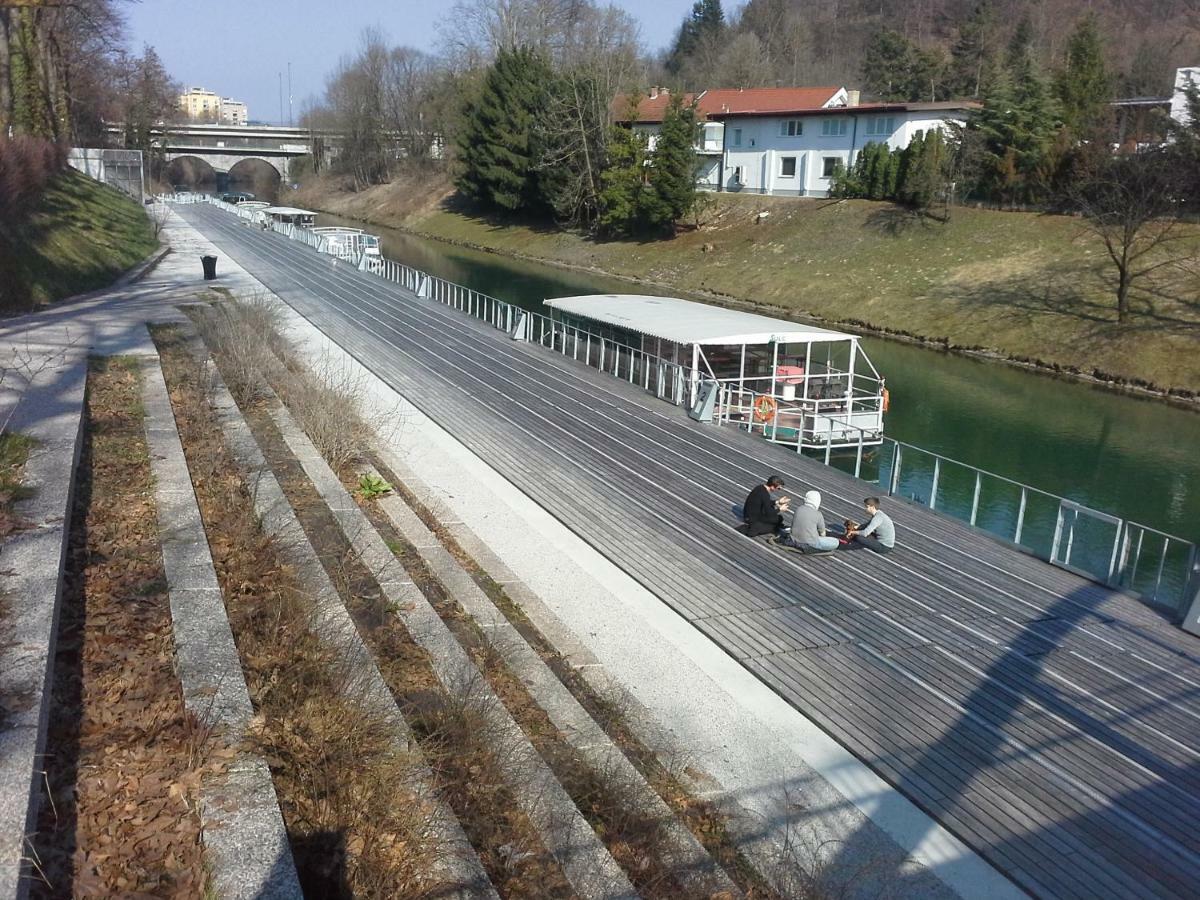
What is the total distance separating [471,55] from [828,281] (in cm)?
6051

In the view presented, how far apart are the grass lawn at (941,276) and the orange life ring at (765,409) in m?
17.4

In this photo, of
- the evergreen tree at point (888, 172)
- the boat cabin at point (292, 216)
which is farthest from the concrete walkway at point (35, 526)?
the boat cabin at point (292, 216)

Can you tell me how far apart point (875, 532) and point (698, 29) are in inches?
5069

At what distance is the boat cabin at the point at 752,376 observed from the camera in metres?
23.2

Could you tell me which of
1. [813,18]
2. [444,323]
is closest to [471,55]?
[813,18]

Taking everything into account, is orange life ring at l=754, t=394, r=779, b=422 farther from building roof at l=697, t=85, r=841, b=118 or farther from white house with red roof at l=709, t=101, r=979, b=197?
building roof at l=697, t=85, r=841, b=118

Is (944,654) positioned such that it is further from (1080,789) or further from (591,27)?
(591,27)

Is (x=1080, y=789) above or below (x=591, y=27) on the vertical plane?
below

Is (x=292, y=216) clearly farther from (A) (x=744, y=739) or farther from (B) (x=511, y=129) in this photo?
(A) (x=744, y=739)

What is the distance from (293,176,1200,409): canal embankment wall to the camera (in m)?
37.0

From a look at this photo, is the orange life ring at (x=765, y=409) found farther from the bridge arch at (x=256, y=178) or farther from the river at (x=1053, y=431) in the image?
the bridge arch at (x=256, y=178)

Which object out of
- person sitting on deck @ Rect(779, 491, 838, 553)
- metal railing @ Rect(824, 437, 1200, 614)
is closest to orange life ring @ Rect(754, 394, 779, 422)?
metal railing @ Rect(824, 437, 1200, 614)

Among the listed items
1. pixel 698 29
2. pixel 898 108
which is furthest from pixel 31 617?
pixel 698 29

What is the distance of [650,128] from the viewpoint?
77938 millimetres
